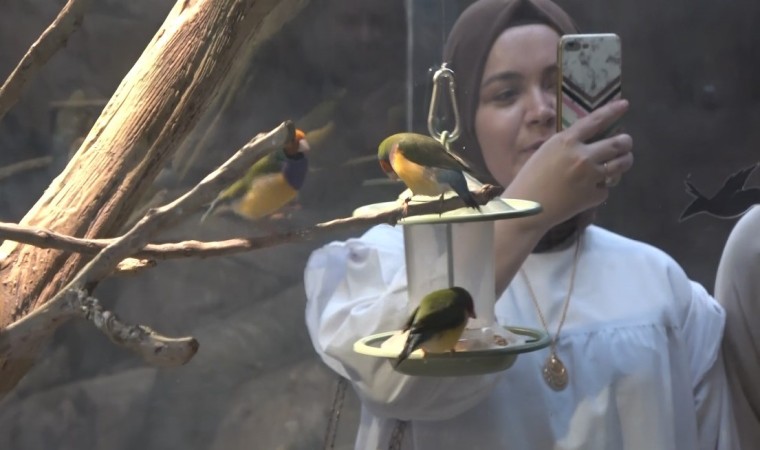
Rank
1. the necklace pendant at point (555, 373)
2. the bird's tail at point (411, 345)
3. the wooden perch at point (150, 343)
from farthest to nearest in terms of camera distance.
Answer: the necklace pendant at point (555, 373)
the bird's tail at point (411, 345)
the wooden perch at point (150, 343)

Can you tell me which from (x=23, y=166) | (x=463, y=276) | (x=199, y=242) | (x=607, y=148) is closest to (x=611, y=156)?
(x=607, y=148)

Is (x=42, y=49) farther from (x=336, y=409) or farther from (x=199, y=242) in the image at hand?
(x=336, y=409)

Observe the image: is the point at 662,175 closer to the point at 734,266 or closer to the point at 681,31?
the point at 681,31

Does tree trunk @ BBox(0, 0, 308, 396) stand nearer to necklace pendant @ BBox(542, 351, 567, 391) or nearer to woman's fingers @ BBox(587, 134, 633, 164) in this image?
woman's fingers @ BBox(587, 134, 633, 164)

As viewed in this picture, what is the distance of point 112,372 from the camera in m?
1.30

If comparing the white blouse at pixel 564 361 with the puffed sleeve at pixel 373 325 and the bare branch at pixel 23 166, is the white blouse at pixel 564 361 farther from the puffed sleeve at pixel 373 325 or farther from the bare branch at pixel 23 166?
the bare branch at pixel 23 166

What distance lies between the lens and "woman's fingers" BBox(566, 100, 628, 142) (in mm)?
734

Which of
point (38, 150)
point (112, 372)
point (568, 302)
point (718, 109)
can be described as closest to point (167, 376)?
point (112, 372)

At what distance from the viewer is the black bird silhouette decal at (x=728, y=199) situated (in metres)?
1.35

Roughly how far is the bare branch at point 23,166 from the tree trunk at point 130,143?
0.68m

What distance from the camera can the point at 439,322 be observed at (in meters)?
0.62

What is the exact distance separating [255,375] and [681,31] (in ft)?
2.37

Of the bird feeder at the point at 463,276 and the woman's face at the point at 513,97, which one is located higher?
the woman's face at the point at 513,97

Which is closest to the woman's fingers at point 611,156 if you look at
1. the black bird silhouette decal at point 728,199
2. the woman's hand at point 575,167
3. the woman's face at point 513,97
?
the woman's hand at point 575,167
